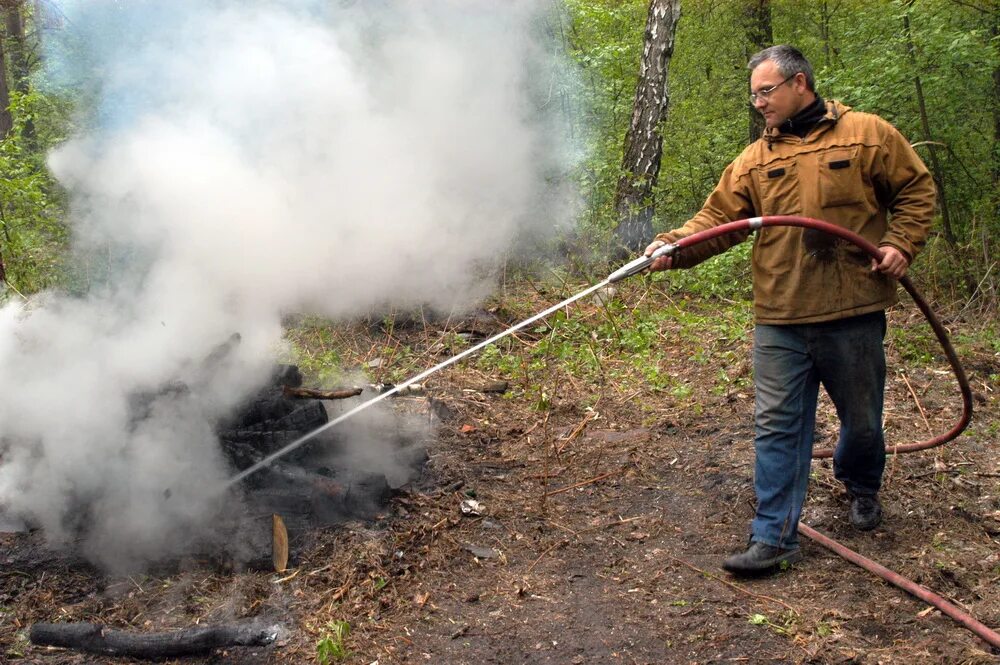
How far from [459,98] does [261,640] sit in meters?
5.41

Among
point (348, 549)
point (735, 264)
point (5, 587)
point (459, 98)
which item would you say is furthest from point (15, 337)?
point (735, 264)

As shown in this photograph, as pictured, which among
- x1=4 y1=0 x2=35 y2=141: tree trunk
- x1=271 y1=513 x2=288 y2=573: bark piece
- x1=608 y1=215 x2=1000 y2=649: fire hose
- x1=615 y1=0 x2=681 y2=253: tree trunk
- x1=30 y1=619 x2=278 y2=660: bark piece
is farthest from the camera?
x1=4 y1=0 x2=35 y2=141: tree trunk

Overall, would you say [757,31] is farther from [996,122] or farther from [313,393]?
[313,393]

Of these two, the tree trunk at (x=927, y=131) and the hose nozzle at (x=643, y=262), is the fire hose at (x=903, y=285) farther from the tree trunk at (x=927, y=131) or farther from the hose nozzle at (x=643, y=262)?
the tree trunk at (x=927, y=131)

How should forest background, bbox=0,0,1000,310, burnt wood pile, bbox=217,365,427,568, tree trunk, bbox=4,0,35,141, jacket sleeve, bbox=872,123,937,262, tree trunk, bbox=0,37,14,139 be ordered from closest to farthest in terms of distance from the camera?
1. jacket sleeve, bbox=872,123,937,262
2. burnt wood pile, bbox=217,365,427,568
3. forest background, bbox=0,0,1000,310
4. tree trunk, bbox=4,0,35,141
5. tree trunk, bbox=0,37,14,139

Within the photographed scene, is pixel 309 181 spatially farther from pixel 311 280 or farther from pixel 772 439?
pixel 772 439

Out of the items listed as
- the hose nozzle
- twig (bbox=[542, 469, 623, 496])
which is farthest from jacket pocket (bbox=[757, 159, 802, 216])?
twig (bbox=[542, 469, 623, 496])

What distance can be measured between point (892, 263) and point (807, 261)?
1.00 ft

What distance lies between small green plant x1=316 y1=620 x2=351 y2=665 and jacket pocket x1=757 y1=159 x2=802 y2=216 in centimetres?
238

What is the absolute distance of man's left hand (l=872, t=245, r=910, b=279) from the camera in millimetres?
2994

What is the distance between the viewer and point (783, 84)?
10.4 ft

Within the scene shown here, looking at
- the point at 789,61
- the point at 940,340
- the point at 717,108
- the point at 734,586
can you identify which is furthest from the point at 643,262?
the point at 717,108

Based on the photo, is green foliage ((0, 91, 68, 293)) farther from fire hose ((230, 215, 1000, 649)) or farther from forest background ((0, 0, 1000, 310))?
fire hose ((230, 215, 1000, 649))

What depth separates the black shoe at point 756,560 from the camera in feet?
10.6
